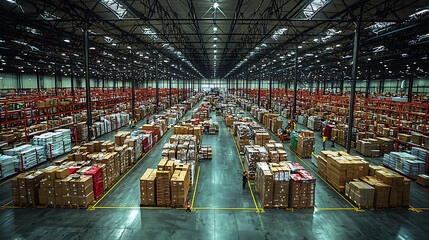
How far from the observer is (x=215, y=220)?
6.83m

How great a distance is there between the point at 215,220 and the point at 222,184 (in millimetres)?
2633

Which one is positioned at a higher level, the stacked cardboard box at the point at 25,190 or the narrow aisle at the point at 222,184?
the stacked cardboard box at the point at 25,190

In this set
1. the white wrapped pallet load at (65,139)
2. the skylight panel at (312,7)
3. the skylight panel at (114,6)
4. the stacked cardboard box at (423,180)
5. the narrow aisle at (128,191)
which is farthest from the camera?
the white wrapped pallet load at (65,139)

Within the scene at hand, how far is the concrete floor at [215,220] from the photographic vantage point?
616cm

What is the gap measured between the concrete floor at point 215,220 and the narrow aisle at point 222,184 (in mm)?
39

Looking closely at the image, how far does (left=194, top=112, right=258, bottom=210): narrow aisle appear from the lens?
792 centimetres

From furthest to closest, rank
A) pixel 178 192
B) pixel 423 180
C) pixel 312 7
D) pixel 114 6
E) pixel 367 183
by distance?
1. pixel 114 6
2. pixel 312 7
3. pixel 423 180
4. pixel 367 183
5. pixel 178 192

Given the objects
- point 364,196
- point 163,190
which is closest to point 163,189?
point 163,190

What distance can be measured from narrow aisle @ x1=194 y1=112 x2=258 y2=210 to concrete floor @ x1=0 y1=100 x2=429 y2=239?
0.04 meters

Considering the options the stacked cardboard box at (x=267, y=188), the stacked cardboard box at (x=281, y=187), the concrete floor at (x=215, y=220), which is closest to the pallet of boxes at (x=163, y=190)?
the concrete floor at (x=215, y=220)

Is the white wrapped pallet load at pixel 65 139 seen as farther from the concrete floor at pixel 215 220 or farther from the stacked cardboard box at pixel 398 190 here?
the stacked cardboard box at pixel 398 190

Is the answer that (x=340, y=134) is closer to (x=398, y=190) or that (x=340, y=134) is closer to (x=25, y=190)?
(x=398, y=190)

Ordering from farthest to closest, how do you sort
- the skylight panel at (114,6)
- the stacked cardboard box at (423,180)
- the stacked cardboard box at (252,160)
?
the skylight panel at (114,6) → the stacked cardboard box at (252,160) → the stacked cardboard box at (423,180)

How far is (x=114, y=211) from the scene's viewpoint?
24.0 feet
